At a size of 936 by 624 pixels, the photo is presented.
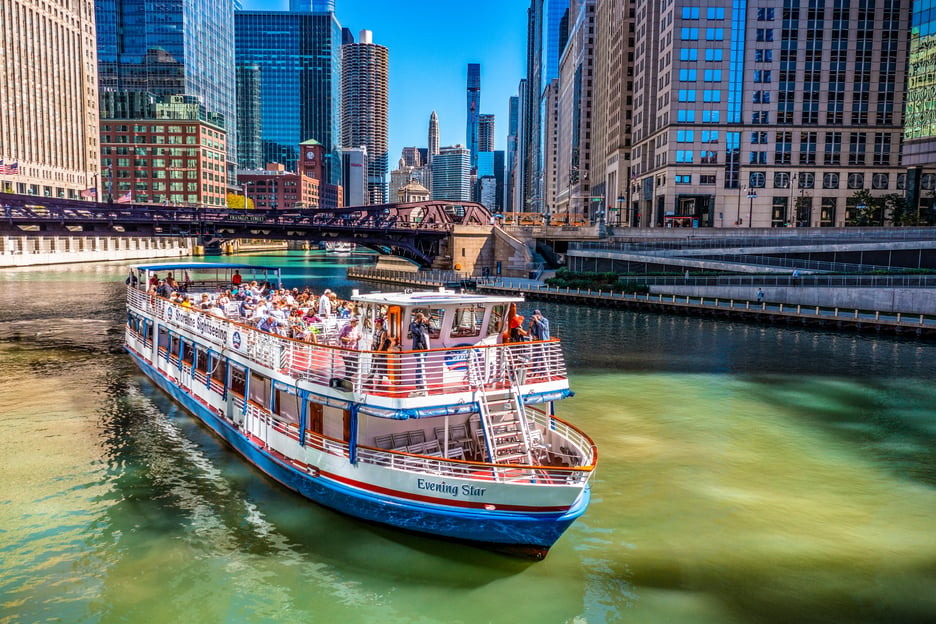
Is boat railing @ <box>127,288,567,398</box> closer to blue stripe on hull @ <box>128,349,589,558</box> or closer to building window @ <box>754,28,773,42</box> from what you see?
blue stripe on hull @ <box>128,349,589,558</box>

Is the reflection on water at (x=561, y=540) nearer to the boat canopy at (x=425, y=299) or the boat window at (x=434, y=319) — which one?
the boat window at (x=434, y=319)

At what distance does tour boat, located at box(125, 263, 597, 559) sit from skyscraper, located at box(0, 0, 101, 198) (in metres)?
142

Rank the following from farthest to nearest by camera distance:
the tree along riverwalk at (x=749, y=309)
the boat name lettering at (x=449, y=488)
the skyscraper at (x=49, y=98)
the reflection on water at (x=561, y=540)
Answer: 1. the skyscraper at (x=49, y=98)
2. the tree along riverwalk at (x=749, y=309)
3. the boat name lettering at (x=449, y=488)
4. the reflection on water at (x=561, y=540)

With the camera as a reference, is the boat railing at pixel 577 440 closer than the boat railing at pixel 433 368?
Yes

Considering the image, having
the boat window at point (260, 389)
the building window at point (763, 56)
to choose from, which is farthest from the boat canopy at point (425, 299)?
the building window at point (763, 56)

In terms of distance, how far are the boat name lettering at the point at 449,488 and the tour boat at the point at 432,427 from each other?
0.09 feet

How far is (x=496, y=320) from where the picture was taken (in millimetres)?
18641

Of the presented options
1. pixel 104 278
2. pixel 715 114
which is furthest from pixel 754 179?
pixel 104 278

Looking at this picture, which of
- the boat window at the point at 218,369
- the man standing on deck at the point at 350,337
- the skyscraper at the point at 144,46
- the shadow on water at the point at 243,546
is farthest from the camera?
the skyscraper at the point at 144,46

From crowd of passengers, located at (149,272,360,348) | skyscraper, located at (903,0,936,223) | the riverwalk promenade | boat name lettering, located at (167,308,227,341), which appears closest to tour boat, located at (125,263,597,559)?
crowd of passengers, located at (149,272,360,348)

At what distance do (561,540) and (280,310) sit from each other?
39.1ft

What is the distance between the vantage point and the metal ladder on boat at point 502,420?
54.1 feet

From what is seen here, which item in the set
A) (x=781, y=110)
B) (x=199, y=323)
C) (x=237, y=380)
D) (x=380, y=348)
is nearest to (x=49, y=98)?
(x=781, y=110)

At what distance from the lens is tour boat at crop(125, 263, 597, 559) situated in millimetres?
15719
